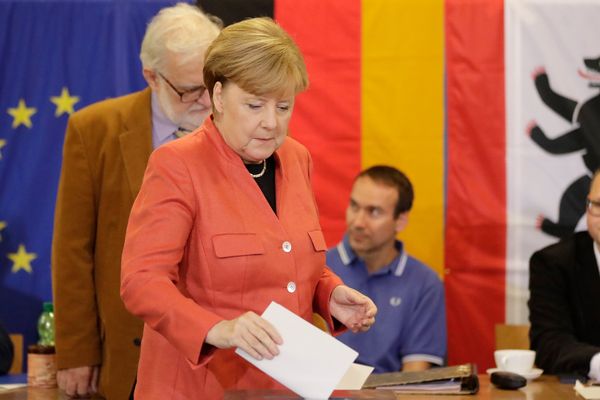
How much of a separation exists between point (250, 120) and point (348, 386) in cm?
68

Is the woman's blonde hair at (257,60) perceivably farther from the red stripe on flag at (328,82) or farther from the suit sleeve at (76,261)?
the red stripe on flag at (328,82)

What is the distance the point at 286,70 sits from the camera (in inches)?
80.3

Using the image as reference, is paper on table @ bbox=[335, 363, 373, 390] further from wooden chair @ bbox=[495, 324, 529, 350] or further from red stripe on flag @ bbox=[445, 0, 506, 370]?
red stripe on flag @ bbox=[445, 0, 506, 370]

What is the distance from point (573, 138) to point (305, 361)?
2.88 meters

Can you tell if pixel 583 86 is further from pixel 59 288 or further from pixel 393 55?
pixel 59 288

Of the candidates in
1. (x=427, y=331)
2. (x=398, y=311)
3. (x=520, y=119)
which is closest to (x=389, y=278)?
(x=398, y=311)

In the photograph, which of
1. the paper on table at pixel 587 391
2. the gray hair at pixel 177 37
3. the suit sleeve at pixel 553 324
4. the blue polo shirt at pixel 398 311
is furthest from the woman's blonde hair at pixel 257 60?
the blue polo shirt at pixel 398 311

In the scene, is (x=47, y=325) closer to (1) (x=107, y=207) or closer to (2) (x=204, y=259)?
(1) (x=107, y=207)

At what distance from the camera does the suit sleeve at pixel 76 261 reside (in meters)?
2.99

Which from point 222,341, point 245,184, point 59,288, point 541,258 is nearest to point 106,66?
point 59,288

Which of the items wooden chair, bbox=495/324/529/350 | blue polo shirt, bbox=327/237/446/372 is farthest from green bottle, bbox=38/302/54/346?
wooden chair, bbox=495/324/529/350

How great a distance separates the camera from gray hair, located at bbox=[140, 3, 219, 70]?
292 centimetres

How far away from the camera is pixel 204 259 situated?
6.70 ft

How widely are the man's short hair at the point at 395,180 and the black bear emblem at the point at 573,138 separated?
0.63 meters
